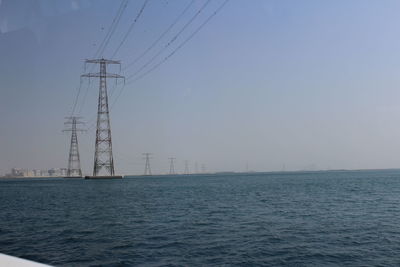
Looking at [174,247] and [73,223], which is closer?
[174,247]

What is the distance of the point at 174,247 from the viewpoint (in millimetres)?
13602

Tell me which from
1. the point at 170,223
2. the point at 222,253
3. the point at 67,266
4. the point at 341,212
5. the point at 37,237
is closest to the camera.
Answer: the point at 67,266

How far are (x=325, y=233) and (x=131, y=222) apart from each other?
34.6 feet

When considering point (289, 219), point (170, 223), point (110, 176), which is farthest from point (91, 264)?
point (110, 176)

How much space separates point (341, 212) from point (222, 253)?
1453 centimetres

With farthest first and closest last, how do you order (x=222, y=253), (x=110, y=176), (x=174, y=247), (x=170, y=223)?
(x=110, y=176) < (x=170, y=223) < (x=174, y=247) < (x=222, y=253)

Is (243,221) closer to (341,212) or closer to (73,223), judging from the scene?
(341,212)

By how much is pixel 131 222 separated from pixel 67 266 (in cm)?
940

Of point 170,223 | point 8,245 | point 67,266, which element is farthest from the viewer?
point 170,223

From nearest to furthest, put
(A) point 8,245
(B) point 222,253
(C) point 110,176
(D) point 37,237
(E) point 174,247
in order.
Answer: (B) point 222,253, (E) point 174,247, (A) point 8,245, (D) point 37,237, (C) point 110,176

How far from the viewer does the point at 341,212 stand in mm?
24109

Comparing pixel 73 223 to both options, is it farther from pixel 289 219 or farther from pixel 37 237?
pixel 289 219

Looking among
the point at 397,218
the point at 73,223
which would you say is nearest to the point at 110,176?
the point at 73,223

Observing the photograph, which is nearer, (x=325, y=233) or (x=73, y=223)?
(x=325, y=233)
